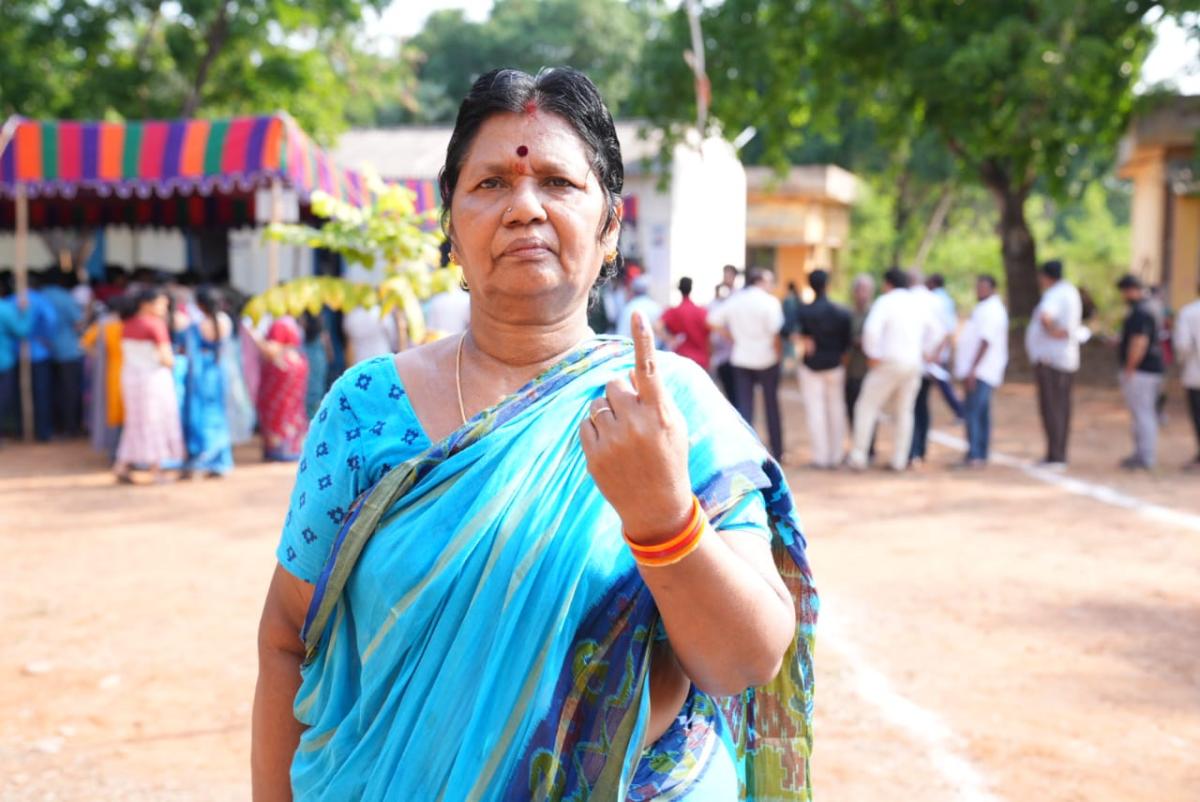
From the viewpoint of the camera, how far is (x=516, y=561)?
1510 millimetres

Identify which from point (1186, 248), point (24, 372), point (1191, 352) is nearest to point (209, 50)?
point (24, 372)

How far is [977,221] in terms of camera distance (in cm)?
4291

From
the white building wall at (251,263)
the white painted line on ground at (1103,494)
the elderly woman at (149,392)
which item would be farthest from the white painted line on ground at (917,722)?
the white building wall at (251,263)

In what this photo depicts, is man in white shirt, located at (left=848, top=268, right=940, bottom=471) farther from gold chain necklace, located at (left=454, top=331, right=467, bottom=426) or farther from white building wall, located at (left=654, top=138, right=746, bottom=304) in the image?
gold chain necklace, located at (left=454, top=331, right=467, bottom=426)

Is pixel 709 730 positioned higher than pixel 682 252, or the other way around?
pixel 682 252

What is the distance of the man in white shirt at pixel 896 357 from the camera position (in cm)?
1023

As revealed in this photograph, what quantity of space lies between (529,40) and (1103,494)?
3274 centimetres

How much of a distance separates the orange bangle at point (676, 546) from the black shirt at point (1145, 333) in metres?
9.85

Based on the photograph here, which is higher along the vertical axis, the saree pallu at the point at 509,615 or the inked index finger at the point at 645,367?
the inked index finger at the point at 645,367

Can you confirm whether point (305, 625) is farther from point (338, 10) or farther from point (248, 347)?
point (338, 10)

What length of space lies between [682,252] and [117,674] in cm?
415

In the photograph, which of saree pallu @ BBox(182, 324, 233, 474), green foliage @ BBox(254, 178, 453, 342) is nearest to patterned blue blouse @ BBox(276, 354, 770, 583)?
green foliage @ BBox(254, 178, 453, 342)

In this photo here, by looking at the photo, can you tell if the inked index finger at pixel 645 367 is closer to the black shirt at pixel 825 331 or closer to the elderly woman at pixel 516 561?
the elderly woman at pixel 516 561

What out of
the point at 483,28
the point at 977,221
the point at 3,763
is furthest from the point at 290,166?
the point at 977,221
